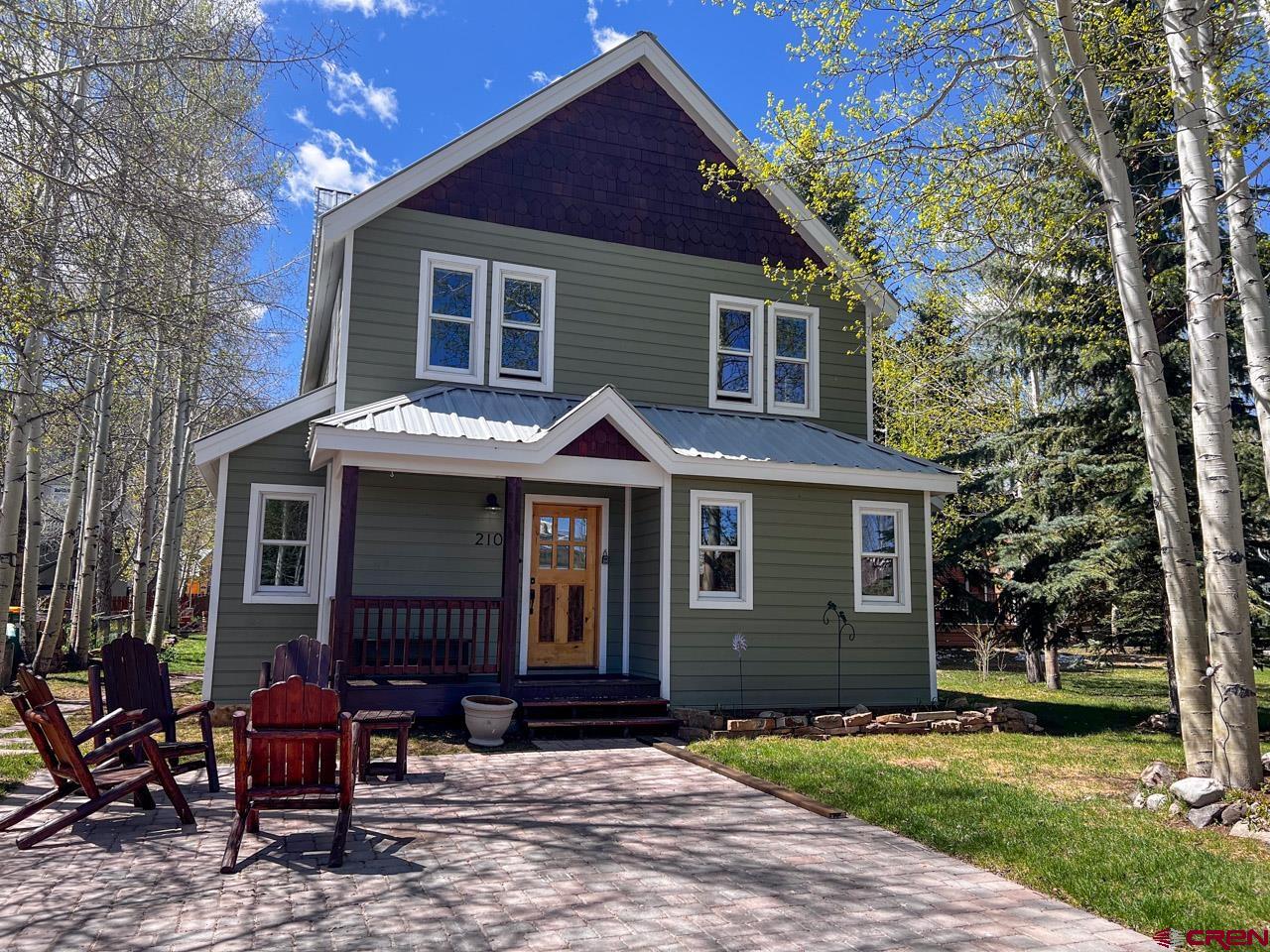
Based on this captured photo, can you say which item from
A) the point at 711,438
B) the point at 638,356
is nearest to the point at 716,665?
the point at 711,438

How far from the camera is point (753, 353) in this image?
13.3 metres

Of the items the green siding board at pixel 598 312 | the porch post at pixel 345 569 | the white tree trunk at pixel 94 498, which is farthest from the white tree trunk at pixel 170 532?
the porch post at pixel 345 569

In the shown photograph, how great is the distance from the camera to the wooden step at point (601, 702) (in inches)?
389

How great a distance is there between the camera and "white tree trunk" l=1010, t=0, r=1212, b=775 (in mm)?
7363

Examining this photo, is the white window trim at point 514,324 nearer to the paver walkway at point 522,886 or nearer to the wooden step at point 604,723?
the wooden step at point 604,723

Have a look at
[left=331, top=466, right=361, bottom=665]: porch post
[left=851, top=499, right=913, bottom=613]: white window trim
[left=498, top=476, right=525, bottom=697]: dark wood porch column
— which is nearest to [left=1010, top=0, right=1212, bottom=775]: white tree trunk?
[left=851, top=499, right=913, bottom=613]: white window trim

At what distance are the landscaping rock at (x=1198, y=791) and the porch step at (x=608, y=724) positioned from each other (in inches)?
198

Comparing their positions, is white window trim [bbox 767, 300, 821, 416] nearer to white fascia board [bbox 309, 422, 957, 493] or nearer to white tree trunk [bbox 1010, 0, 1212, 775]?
white fascia board [bbox 309, 422, 957, 493]

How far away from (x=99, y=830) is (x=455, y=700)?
4360 mm

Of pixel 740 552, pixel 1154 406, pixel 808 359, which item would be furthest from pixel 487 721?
pixel 808 359

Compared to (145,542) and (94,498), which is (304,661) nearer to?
(94,498)

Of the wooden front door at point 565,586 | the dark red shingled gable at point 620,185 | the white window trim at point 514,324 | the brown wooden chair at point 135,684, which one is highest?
the dark red shingled gable at point 620,185

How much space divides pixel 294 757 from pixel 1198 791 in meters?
6.45

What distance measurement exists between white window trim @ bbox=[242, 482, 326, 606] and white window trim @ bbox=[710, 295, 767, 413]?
5654 millimetres
